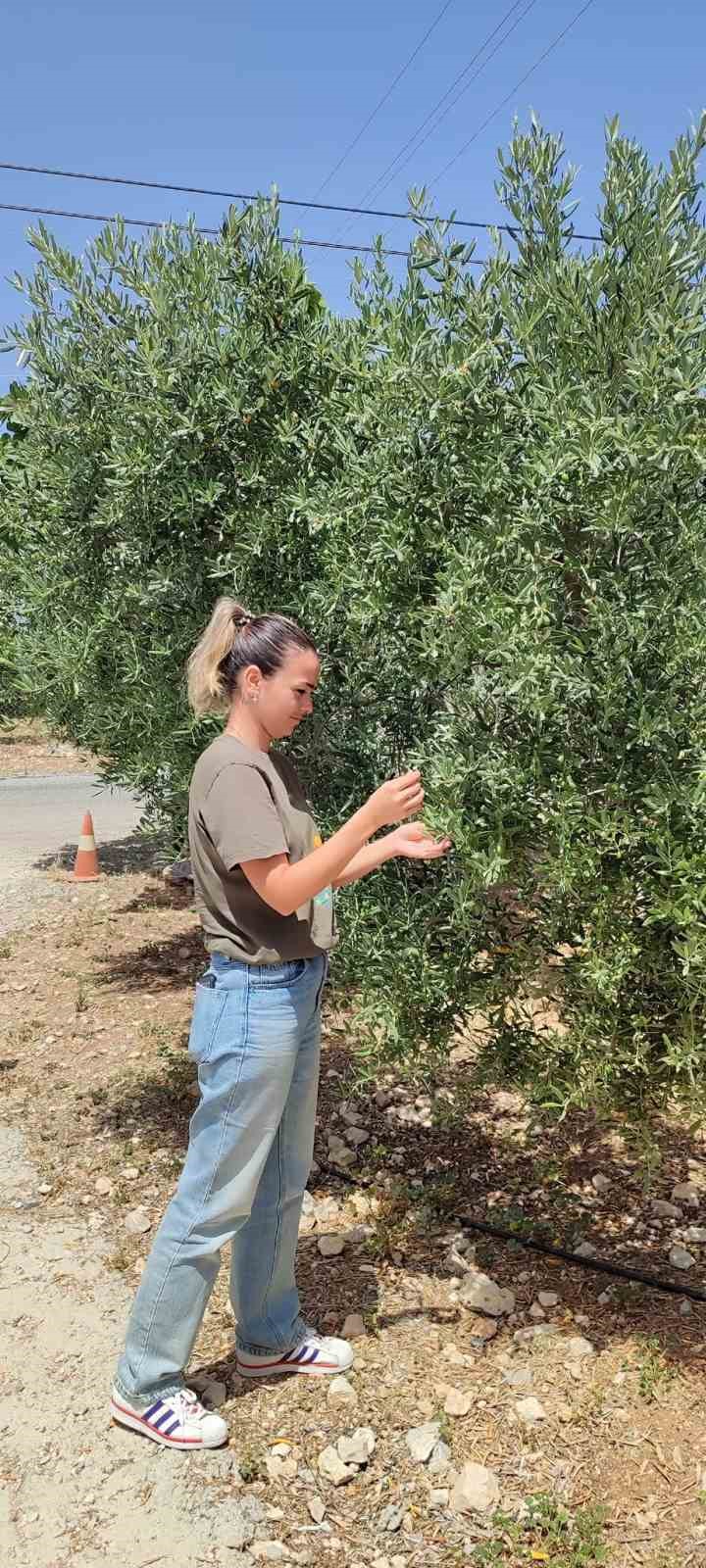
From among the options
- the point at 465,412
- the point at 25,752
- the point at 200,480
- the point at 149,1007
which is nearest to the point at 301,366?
the point at 200,480

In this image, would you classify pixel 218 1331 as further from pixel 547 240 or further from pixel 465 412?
pixel 547 240

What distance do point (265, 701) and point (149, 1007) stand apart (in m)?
4.86

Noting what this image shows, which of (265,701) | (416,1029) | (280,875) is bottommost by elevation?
(416,1029)

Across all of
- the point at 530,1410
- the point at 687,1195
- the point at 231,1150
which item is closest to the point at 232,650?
the point at 231,1150

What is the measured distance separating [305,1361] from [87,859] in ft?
27.1

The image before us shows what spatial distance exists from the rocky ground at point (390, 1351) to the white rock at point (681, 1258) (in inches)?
0.7

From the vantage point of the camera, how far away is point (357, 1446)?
11.5 feet

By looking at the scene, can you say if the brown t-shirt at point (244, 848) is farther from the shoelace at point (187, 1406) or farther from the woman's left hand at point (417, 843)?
the shoelace at point (187, 1406)

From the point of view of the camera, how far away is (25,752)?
890 inches

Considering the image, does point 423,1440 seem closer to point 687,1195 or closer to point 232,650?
point 687,1195

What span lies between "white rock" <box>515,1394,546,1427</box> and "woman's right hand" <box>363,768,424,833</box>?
199 centimetres

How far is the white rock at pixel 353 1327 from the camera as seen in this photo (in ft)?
13.6

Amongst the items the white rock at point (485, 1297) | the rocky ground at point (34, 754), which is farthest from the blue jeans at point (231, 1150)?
the rocky ground at point (34, 754)

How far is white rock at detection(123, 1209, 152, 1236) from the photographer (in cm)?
486
